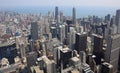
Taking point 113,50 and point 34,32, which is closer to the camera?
point 113,50

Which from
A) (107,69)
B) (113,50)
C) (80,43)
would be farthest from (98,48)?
(107,69)

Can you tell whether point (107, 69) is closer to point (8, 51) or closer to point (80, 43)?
point (80, 43)

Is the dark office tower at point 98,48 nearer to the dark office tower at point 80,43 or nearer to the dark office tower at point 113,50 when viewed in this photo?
the dark office tower at point 80,43

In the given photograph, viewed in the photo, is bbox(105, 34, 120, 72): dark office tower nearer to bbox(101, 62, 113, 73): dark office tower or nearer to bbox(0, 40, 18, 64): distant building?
bbox(101, 62, 113, 73): dark office tower

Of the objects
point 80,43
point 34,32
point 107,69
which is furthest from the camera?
point 34,32

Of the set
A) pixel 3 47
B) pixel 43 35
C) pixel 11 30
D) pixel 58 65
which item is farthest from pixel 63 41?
pixel 11 30

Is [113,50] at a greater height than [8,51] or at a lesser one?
greater

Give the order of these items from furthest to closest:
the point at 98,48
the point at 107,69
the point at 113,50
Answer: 1. the point at 98,48
2. the point at 113,50
3. the point at 107,69

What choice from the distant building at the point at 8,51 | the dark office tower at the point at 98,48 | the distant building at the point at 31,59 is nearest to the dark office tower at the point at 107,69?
the dark office tower at the point at 98,48

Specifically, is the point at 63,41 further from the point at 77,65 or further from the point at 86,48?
the point at 77,65
